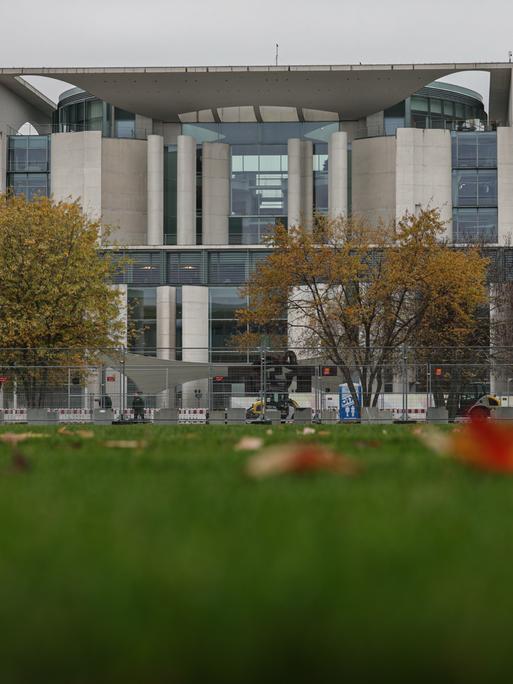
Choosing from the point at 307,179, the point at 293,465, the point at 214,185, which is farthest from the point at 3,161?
the point at 293,465

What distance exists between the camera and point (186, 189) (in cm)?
8562

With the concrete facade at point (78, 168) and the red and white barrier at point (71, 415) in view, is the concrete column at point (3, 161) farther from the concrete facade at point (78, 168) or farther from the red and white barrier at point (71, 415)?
the red and white barrier at point (71, 415)

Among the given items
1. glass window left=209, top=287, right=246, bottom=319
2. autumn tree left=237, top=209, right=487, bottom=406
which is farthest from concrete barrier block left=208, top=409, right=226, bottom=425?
glass window left=209, top=287, right=246, bottom=319

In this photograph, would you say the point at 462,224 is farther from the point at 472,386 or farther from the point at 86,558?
the point at 86,558

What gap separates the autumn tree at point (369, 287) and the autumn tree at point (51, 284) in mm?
9250

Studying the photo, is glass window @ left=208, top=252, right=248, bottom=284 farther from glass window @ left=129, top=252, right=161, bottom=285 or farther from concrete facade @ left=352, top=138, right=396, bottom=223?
concrete facade @ left=352, top=138, right=396, bottom=223

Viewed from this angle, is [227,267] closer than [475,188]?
Yes

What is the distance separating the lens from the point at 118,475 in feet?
18.5

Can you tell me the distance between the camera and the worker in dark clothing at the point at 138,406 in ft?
139

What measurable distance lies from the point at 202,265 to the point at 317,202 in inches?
430

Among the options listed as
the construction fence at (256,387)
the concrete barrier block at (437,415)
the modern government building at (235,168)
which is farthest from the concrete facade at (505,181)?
the concrete barrier block at (437,415)

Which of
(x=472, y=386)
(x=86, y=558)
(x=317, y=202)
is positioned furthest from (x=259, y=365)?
(x=317, y=202)

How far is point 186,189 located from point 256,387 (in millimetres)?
45301

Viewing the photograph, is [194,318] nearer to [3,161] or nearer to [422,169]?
[3,161]
